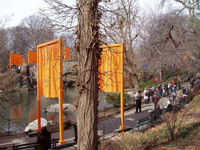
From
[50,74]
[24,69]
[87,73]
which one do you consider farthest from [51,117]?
[24,69]

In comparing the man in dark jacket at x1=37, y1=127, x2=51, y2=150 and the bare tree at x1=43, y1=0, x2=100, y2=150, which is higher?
the bare tree at x1=43, y1=0, x2=100, y2=150

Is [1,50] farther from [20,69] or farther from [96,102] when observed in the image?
[20,69]

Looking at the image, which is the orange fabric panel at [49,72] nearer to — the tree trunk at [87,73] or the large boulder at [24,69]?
the tree trunk at [87,73]

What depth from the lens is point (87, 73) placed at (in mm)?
4035

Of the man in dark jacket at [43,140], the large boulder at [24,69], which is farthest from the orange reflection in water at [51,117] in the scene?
the large boulder at [24,69]

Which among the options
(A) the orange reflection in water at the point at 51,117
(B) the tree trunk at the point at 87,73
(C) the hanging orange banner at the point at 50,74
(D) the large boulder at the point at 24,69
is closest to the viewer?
(B) the tree trunk at the point at 87,73

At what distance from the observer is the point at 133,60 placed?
79.5 ft

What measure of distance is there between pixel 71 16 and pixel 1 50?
870cm

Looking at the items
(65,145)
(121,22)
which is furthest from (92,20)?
(65,145)

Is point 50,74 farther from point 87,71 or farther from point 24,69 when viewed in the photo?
point 24,69

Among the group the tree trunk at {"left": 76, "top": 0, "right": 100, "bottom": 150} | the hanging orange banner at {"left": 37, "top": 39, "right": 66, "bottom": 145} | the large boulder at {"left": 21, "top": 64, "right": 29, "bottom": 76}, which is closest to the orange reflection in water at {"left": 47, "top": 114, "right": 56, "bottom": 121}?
the hanging orange banner at {"left": 37, "top": 39, "right": 66, "bottom": 145}

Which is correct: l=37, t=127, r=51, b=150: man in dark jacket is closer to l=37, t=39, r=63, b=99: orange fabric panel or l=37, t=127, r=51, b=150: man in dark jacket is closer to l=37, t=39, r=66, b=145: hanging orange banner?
l=37, t=39, r=66, b=145: hanging orange banner

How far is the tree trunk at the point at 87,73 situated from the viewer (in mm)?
3971

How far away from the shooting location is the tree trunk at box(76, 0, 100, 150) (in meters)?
3.97
